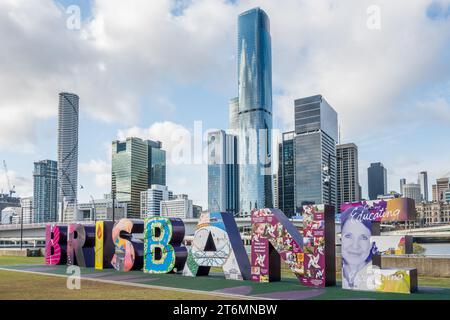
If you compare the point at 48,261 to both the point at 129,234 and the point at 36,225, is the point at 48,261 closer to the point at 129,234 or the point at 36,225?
the point at 129,234

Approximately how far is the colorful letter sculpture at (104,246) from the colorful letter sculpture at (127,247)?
0.58 meters

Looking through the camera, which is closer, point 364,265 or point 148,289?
point 364,265

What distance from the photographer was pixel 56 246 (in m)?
39.6

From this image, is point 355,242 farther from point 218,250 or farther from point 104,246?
point 104,246

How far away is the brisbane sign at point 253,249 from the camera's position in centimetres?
2238

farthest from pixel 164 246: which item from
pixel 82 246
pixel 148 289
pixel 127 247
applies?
pixel 82 246

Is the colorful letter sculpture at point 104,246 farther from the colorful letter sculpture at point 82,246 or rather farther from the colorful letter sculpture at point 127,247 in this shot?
the colorful letter sculpture at point 82,246

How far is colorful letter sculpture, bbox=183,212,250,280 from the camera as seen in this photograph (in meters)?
27.0

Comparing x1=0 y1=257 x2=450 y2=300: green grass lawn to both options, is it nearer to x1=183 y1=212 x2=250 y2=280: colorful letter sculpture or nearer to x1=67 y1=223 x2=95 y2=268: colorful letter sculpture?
x1=183 y1=212 x2=250 y2=280: colorful letter sculpture

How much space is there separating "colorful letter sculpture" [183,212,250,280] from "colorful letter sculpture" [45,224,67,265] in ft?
47.3

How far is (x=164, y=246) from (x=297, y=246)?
9.52m
